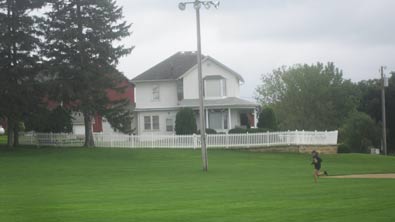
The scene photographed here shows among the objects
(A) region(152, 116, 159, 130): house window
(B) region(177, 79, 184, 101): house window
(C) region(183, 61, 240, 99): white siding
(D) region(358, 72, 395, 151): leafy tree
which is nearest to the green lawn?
(C) region(183, 61, 240, 99): white siding

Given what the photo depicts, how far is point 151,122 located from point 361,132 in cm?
2561

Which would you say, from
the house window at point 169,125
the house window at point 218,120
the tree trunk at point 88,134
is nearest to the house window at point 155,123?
the house window at point 169,125

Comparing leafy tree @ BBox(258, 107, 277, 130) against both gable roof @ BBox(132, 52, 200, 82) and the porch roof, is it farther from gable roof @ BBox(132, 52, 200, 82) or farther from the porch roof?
gable roof @ BBox(132, 52, 200, 82)

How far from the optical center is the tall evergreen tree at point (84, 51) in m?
45.2

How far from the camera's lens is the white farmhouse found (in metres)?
56.7

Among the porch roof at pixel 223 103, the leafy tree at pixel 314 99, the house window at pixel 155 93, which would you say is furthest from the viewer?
the leafy tree at pixel 314 99

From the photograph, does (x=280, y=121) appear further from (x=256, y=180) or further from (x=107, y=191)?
(x=107, y=191)

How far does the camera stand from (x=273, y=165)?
119 ft

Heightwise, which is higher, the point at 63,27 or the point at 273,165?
the point at 63,27

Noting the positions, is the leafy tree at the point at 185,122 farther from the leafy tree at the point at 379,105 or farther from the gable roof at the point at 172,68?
the leafy tree at the point at 379,105

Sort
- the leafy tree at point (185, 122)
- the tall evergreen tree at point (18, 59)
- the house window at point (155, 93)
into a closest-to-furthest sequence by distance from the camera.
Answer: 1. the tall evergreen tree at point (18, 59)
2. the leafy tree at point (185, 122)
3. the house window at point (155, 93)

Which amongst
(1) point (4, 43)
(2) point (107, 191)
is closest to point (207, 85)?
(1) point (4, 43)

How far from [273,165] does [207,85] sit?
21.8m

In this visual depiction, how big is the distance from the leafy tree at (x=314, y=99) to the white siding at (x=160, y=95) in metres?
28.3
